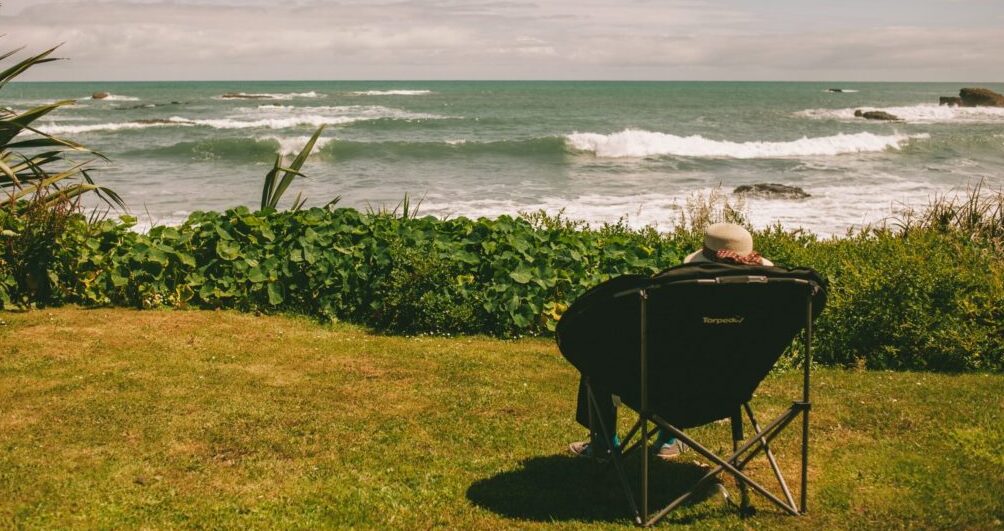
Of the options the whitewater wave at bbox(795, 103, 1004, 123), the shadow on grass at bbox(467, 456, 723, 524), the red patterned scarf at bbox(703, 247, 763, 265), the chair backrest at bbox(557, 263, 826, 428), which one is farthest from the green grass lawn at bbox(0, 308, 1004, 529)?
the whitewater wave at bbox(795, 103, 1004, 123)

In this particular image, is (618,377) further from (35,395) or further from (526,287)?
(35,395)

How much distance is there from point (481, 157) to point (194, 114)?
31810 millimetres

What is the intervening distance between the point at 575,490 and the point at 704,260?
1400 mm

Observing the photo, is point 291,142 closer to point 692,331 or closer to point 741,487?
point 741,487

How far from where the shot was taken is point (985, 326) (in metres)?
6.75

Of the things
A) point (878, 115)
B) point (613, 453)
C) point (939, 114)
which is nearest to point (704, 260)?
point (613, 453)

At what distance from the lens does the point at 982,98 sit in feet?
234

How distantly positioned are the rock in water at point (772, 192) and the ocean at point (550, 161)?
337mm

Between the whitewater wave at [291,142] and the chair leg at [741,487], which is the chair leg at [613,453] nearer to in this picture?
the chair leg at [741,487]

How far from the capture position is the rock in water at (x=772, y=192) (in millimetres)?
20172

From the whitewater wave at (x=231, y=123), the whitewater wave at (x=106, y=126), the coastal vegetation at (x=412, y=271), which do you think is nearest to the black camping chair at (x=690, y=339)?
the coastal vegetation at (x=412, y=271)

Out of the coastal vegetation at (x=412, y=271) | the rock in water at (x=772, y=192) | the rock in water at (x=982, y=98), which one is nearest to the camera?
the coastal vegetation at (x=412, y=271)

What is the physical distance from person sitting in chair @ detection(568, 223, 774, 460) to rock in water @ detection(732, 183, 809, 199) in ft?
54.6

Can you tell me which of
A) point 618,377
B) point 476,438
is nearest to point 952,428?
point 618,377
